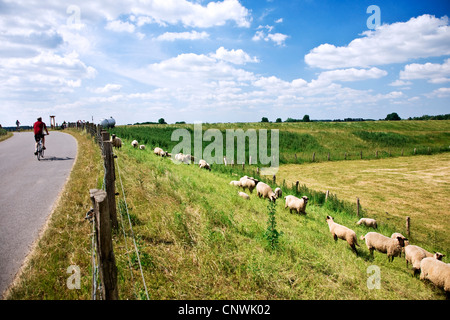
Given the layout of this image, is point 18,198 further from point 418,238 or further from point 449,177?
point 449,177

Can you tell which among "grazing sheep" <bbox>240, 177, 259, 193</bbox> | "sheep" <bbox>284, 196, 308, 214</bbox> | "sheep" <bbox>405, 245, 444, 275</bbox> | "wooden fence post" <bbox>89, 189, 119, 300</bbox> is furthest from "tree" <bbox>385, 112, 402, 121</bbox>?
"wooden fence post" <bbox>89, 189, 119, 300</bbox>

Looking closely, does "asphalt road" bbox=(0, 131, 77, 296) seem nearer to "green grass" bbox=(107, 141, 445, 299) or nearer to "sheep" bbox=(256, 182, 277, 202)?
"green grass" bbox=(107, 141, 445, 299)

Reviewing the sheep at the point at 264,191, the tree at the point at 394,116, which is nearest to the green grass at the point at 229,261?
the sheep at the point at 264,191

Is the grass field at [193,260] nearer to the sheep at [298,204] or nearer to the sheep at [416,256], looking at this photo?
the sheep at [416,256]

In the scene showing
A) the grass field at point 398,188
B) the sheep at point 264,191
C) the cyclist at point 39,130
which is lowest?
the grass field at point 398,188

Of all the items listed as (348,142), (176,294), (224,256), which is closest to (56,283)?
(176,294)

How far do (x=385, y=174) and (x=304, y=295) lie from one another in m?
29.0

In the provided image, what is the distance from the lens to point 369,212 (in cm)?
1584

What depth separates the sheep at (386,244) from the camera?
9.24m

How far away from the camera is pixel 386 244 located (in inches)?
370

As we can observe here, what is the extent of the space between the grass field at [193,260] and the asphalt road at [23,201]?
0.35 meters

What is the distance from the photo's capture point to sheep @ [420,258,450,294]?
24.1 feet

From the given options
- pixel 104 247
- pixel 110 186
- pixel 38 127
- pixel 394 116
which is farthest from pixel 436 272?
pixel 394 116

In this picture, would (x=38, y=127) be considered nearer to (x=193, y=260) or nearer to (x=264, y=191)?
(x=264, y=191)
